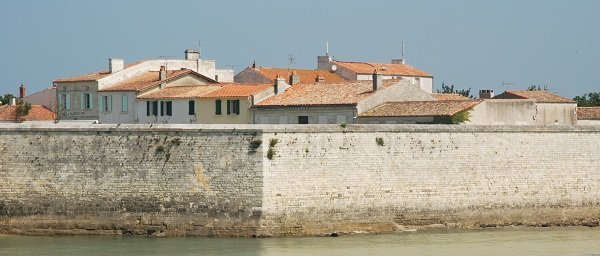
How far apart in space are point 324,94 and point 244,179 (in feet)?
40.2

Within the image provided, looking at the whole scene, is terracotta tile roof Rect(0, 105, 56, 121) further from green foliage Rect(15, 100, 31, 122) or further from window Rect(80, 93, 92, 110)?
window Rect(80, 93, 92, 110)

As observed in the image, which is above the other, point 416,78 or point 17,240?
point 416,78

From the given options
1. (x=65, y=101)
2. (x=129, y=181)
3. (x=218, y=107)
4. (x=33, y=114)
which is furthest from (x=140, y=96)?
(x=129, y=181)

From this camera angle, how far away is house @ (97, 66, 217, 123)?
50562mm

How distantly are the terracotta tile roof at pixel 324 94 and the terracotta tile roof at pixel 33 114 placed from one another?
12.5m

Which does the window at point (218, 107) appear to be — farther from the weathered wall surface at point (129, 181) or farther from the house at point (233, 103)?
the weathered wall surface at point (129, 181)

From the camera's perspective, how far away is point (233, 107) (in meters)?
48.6

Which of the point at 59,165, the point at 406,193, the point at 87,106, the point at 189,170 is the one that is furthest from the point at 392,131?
the point at 87,106

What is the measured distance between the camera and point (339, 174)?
1407 inches

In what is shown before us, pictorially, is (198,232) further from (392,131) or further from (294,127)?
(392,131)

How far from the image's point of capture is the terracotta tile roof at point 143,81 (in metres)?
51.7

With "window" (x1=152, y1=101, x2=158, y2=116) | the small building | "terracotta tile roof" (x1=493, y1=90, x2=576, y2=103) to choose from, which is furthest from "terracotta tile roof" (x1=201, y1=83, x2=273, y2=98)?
"terracotta tile roof" (x1=493, y1=90, x2=576, y2=103)

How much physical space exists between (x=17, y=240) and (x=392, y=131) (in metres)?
9.96

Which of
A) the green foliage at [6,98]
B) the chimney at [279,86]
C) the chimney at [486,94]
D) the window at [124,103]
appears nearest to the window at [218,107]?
the chimney at [279,86]
